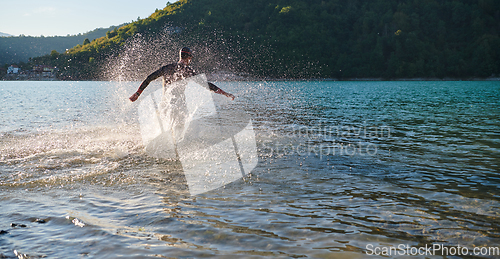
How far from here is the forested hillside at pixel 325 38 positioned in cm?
13762

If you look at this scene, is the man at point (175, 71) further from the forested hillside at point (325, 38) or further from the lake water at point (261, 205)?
the forested hillside at point (325, 38)

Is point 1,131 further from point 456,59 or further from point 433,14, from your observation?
point 433,14

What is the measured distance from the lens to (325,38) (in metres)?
164

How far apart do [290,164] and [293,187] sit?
221 centimetres

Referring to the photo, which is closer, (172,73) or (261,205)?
(261,205)

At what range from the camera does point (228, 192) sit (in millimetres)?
7074

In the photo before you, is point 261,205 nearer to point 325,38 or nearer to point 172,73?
point 172,73
